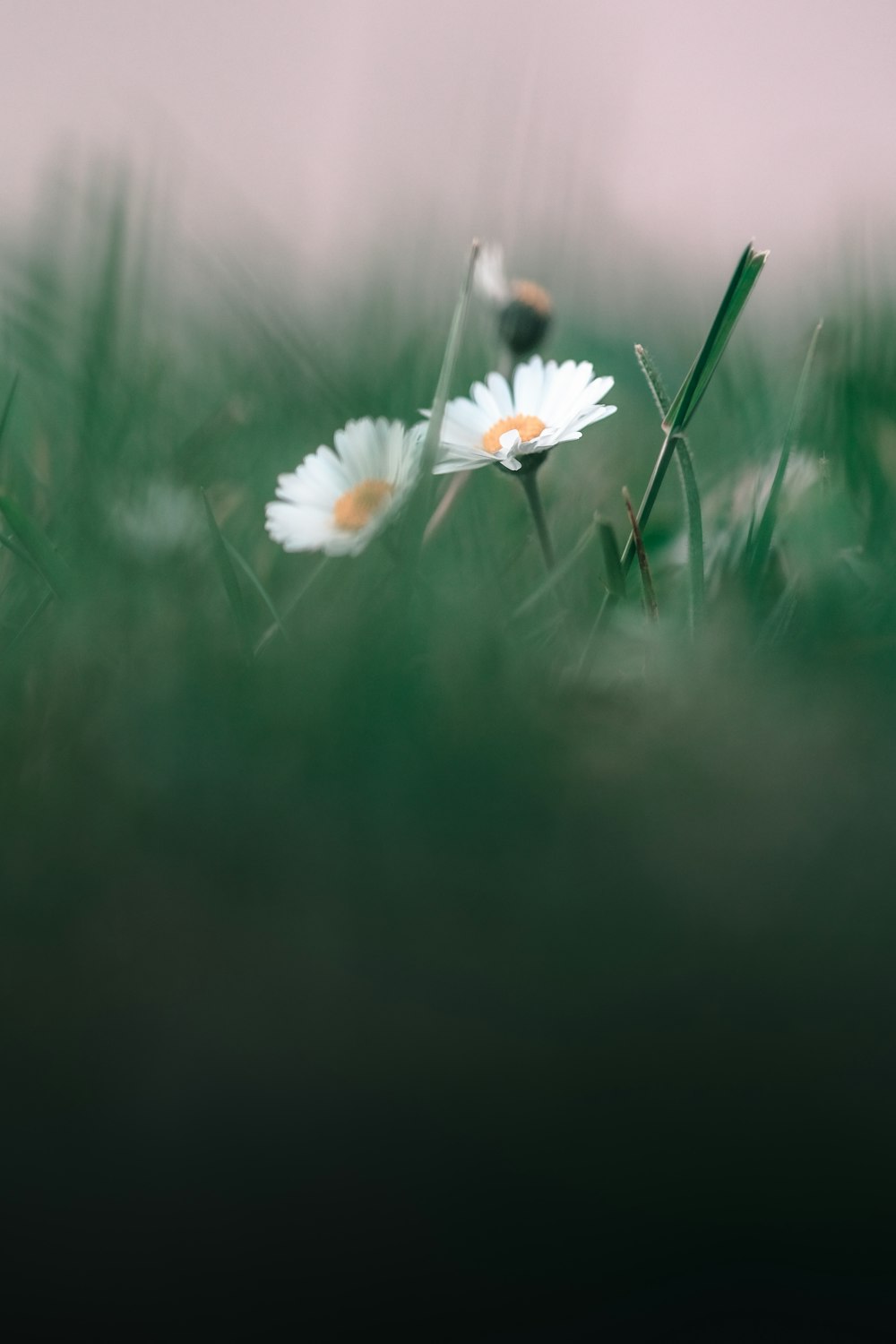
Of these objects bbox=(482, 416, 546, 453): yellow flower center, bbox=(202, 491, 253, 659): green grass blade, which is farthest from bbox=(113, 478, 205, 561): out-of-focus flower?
bbox=(482, 416, 546, 453): yellow flower center

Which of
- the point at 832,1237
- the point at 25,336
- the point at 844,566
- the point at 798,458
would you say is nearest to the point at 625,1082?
the point at 832,1237

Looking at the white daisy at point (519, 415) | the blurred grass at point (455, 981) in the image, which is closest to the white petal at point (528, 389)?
the white daisy at point (519, 415)

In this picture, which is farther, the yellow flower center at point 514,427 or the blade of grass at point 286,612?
the yellow flower center at point 514,427

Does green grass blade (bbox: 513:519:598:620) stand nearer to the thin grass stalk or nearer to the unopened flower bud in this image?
the thin grass stalk

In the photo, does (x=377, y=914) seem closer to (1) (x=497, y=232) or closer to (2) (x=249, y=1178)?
(2) (x=249, y=1178)

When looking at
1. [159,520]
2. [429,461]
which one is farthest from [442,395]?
[159,520]

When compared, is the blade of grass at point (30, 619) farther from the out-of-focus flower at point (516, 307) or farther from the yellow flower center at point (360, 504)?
the out-of-focus flower at point (516, 307)
